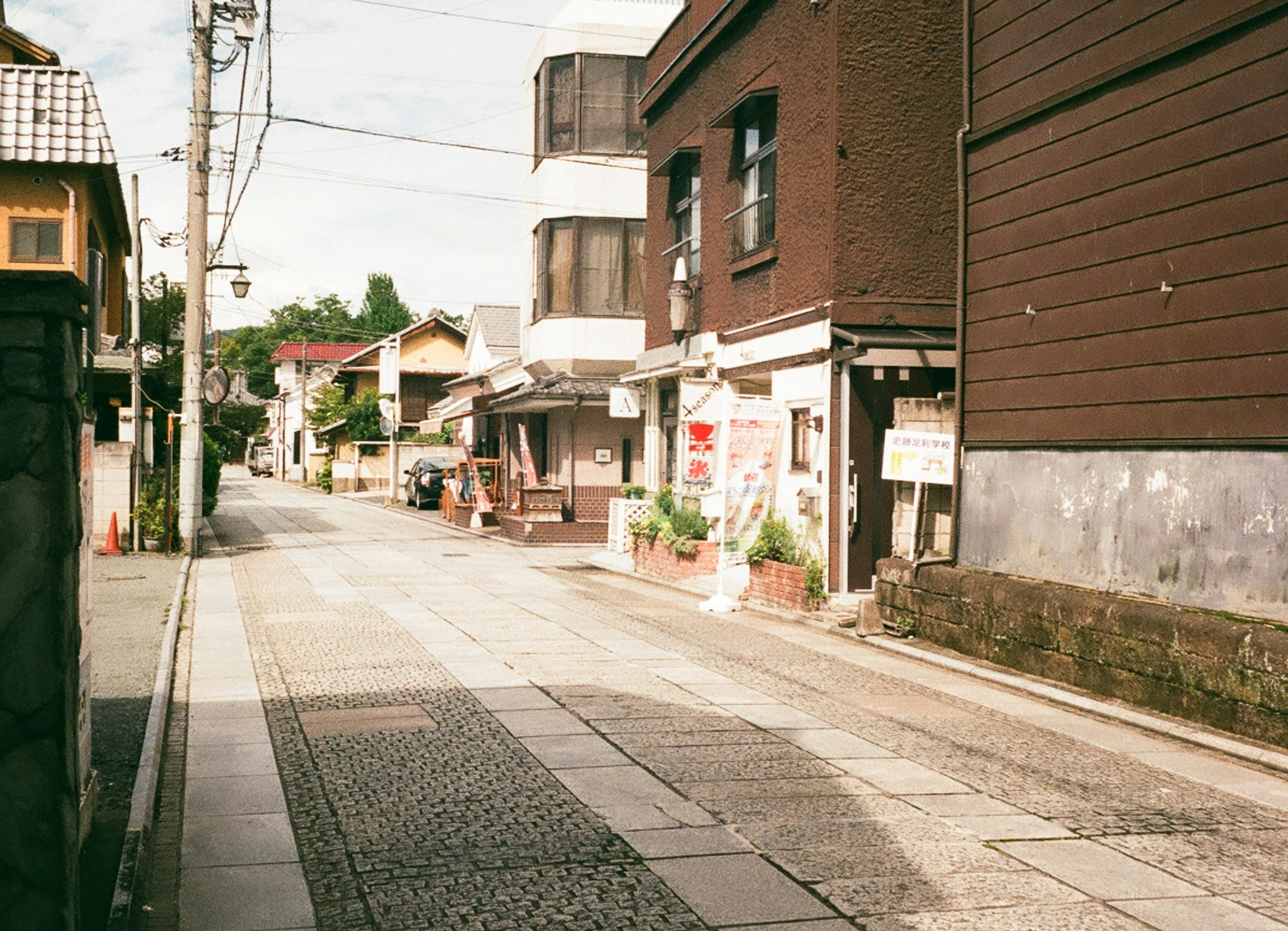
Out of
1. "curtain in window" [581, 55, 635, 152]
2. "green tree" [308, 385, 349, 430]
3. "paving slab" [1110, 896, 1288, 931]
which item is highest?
"curtain in window" [581, 55, 635, 152]

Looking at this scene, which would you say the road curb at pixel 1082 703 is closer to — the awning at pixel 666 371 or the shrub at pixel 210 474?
the awning at pixel 666 371

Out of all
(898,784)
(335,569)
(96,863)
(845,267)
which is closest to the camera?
(96,863)

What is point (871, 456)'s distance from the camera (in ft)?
48.2

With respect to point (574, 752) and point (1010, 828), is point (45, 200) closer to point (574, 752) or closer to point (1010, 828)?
point (574, 752)

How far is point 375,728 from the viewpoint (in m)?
8.36

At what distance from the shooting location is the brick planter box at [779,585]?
14.8m

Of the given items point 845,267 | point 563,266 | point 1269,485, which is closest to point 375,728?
point 1269,485

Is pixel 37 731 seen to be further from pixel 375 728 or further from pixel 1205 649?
pixel 1205 649

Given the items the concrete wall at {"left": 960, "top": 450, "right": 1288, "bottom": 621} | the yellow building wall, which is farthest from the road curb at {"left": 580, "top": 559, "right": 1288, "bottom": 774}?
A: the yellow building wall

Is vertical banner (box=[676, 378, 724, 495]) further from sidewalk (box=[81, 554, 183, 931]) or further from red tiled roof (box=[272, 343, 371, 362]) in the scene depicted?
red tiled roof (box=[272, 343, 371, 362])

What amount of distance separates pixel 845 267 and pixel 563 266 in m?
14.8

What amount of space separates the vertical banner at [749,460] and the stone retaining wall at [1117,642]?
3429 mm

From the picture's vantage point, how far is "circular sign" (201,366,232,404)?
23.8m

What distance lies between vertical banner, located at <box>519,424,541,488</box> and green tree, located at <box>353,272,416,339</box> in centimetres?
9454
